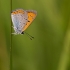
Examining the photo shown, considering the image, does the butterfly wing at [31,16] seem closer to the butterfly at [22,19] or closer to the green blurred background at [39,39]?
the butterfly at [22,19]

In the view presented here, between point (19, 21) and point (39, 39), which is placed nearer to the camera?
point (19, 21)

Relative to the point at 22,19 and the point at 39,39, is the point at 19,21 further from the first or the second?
the point at 39,39

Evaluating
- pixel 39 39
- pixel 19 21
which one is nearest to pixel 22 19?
pixel 19 21

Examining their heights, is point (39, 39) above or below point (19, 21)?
below

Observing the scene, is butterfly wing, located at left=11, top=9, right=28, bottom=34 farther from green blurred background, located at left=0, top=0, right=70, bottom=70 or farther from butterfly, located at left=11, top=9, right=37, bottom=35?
green blurred background, located at left=0, top=0, right=70, bottom=70

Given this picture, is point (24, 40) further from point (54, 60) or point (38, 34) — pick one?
point (54, 60)

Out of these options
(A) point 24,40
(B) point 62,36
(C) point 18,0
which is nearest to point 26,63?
(A) point 24,40

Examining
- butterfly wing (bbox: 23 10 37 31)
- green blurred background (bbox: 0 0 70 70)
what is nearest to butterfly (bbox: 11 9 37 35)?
butterfly wing (bbox: 23 10 37 31)
